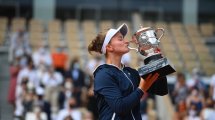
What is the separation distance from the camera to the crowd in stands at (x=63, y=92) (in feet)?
42.0

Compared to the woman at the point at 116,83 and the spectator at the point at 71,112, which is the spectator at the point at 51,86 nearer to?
the spectator at the point at 71,112

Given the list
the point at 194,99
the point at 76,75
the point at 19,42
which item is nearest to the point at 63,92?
the point at 76,75

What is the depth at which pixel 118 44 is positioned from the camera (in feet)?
16.4

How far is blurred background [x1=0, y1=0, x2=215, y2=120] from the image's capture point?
13273 millimetres

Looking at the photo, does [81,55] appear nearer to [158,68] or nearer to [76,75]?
[76,75]

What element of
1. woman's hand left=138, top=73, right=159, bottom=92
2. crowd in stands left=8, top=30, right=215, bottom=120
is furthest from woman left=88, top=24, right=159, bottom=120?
crowd in stands left=8, top=30, right=215, bottom=120

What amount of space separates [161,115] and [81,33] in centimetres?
575

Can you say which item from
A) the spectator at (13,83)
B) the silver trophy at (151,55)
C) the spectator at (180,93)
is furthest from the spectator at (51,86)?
the silver trophy at (151,55)

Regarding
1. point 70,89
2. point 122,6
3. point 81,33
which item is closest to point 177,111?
point 70,89

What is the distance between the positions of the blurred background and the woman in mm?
A: 3524

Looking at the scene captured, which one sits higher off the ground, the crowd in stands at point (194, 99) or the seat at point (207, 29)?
the seat at point (207, 29)

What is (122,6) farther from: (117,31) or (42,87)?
(117,31)

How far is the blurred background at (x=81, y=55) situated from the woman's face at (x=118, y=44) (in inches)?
139

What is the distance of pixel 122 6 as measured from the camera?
21453mm
